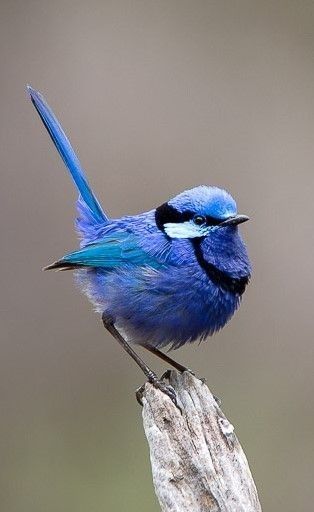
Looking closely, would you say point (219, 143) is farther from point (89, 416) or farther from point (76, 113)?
point (89, 416)

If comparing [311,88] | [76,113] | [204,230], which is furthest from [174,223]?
[311,88]

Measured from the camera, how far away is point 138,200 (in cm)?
770

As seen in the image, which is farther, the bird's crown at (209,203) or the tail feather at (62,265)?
the tail feather at (62,265)

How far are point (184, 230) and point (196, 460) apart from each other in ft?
3.73

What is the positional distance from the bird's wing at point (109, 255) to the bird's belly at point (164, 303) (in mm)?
42

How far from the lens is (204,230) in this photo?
458cm

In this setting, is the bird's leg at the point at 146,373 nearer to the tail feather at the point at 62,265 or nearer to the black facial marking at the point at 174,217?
the tail feather at the point at 62,265

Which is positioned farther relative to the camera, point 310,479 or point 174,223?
point 310,479

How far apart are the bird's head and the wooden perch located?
29.7 inches

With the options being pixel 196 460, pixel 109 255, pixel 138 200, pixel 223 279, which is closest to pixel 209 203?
pixel 223 279

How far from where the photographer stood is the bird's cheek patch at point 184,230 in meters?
4.59

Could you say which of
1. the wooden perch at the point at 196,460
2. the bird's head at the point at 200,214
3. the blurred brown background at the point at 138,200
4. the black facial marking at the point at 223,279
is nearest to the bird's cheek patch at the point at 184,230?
the bird's head at the point at 200,214

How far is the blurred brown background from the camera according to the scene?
7.20 metres

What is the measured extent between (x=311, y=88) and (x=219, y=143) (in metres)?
0.82
